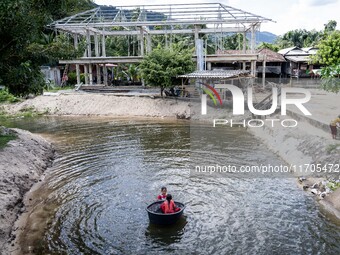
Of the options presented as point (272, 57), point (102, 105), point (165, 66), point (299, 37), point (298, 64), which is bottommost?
point (102, 105)

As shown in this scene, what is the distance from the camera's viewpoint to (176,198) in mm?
14148

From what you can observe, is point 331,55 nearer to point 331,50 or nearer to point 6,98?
point 331,50

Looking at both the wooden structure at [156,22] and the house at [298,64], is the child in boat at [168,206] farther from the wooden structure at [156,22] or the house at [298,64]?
the house at [298,64]

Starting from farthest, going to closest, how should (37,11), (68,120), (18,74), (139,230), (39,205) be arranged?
(68,120) < (18,74) < (37,11) < (39,205) < (139,230)

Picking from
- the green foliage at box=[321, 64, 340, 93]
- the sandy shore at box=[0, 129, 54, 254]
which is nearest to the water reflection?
the sandy shore at box=[0, 129, 54, 254]

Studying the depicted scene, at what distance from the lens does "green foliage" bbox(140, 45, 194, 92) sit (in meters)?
32.9

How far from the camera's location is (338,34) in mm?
16391

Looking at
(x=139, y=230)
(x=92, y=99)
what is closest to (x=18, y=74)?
(x=139, y=230)

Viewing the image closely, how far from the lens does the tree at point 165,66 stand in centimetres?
3294

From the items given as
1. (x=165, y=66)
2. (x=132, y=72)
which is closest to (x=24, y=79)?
(x=165, y=66)

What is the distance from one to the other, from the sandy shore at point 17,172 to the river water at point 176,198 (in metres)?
0.60

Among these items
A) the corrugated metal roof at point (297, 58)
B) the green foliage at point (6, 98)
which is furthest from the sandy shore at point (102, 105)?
the corrugated metal roof at point (297, 58)

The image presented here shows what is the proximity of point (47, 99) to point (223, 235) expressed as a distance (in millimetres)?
30878

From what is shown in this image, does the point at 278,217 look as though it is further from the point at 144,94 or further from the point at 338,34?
the point at 144,94
